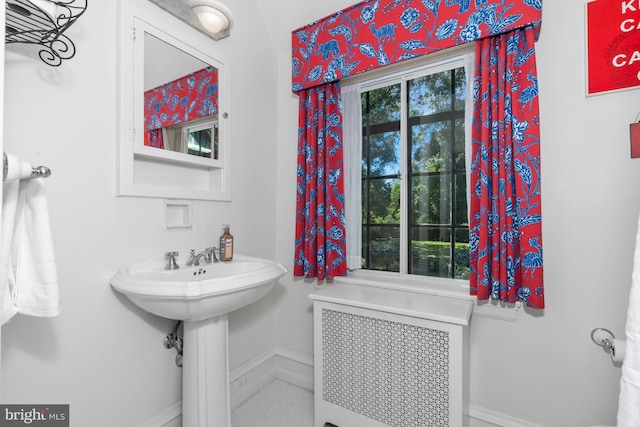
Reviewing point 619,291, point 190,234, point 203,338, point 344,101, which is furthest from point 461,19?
point 203,338

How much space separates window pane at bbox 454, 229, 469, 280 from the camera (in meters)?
1.63

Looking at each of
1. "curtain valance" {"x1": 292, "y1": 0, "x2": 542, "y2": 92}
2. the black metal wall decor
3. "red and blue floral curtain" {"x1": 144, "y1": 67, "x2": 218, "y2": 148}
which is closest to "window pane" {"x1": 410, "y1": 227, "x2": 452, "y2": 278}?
"curtain valance" {"x1": 292, "y1": 0, "x2": 542, "y2": 92}

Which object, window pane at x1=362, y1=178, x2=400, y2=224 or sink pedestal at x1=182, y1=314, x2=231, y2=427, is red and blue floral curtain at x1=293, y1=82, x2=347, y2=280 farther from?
sink pedestal at x1=182, y1=314, x2=231, y2=427

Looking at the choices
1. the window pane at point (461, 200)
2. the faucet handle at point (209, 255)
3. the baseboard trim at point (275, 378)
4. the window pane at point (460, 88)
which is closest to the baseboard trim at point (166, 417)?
the baseboard trim at point (275, 378)

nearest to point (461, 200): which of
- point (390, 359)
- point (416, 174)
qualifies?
point (416, 174)

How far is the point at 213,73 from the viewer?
64.7 inches

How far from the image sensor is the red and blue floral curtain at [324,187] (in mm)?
1818

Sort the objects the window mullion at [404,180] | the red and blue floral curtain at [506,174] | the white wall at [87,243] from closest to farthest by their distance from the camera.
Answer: the white wall at [87,243] < the red and blue floral curtain at [506,174] < the window mullion at [404,180]

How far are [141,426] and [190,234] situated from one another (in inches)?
34.2

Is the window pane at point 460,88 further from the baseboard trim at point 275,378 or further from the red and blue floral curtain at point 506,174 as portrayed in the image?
the baseboard trim at point 275,378

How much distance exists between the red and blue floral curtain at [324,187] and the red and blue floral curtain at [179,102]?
1.94ft

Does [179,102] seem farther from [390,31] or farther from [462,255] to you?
[462,255]

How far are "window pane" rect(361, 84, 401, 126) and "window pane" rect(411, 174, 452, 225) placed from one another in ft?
1.40

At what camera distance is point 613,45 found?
1.23 meters
